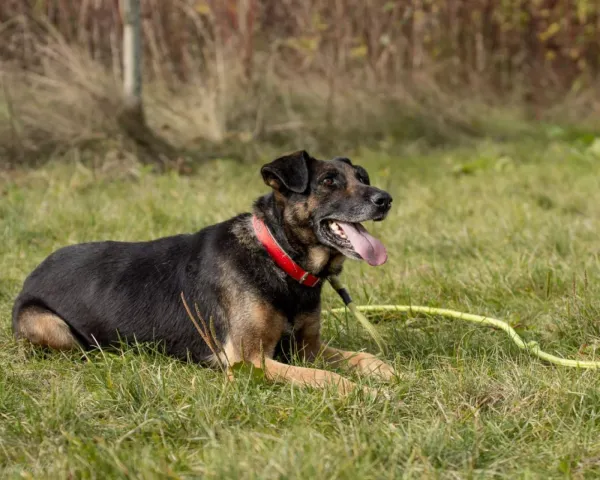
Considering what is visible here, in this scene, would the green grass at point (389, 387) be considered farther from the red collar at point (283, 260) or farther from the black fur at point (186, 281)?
the red collar at point (283, 260)

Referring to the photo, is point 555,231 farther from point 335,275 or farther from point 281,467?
point 281,467

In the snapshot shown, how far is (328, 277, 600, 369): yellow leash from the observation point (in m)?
4.01

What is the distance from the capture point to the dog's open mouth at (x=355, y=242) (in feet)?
13.6

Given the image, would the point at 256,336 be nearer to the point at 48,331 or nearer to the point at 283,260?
the point at 283,260

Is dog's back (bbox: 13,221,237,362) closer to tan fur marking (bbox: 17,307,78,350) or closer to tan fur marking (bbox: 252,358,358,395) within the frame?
tan fur marking (bbox: 17,307,78,350)

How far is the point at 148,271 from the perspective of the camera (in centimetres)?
445

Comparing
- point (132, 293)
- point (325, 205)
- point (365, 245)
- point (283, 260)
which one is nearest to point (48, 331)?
point (132, 293)

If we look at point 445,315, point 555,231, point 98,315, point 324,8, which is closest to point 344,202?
point 445,315

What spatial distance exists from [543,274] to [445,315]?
0.95m

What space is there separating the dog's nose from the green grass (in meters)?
0.77

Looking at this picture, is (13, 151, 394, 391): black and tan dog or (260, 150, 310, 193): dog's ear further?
(260, 150, 310, 193): dog's ear

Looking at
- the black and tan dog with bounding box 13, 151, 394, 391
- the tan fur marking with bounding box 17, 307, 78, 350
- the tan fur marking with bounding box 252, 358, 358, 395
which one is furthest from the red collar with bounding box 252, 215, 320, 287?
the tan fur marking with bounding box 17, 307, 78, 350

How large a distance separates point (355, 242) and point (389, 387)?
0.83 m

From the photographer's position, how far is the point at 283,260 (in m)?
4.20
